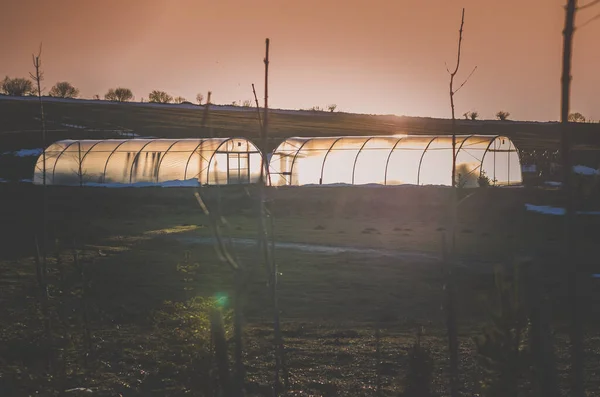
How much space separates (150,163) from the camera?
124ft

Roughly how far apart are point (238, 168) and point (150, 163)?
161 inches

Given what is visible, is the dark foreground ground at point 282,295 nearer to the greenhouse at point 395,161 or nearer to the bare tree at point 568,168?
the bare tree at point 568,168

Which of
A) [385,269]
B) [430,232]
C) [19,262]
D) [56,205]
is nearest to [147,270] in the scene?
[19,262]

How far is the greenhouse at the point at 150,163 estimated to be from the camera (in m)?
37.0

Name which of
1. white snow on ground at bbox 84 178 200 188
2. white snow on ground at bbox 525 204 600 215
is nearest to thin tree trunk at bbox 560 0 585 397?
white snow on ground at bbox 525 204 600 215

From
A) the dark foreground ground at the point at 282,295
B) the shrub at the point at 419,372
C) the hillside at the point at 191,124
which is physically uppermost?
the hillside at the point at 191,124

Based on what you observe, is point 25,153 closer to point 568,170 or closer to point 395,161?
point 395,161

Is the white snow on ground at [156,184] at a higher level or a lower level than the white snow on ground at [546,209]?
higher

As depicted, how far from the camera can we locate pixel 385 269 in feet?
55.2

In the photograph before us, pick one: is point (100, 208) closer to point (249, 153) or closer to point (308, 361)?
point (249, 153)

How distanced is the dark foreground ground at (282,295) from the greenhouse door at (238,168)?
6969 millimetres

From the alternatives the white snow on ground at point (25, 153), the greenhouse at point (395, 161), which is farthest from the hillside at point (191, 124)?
the greenhouse at point (395, 161)

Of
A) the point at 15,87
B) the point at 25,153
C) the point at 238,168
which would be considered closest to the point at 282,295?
the point at 238,168

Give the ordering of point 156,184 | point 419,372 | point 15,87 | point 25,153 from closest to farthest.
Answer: point 419,372, point 156,184, point 25,153, point 15,87
